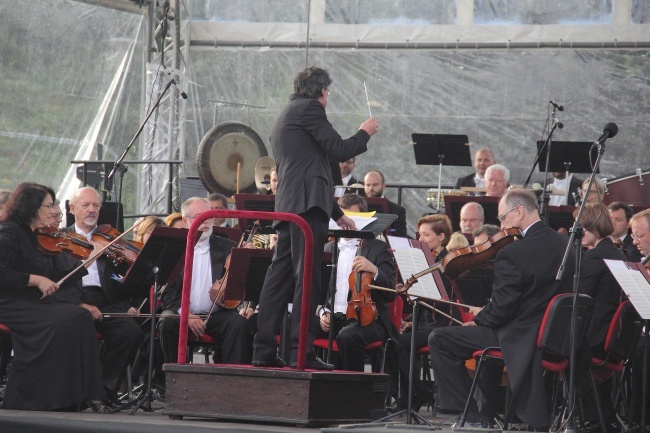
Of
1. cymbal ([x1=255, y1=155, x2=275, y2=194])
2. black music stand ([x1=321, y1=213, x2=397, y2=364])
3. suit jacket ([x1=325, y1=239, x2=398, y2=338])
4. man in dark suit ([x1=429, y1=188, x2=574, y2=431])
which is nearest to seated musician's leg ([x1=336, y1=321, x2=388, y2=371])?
suit jacket ([x1=325, y1=239, x2=398, y2=338])

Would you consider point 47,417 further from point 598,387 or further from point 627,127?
point 627,127

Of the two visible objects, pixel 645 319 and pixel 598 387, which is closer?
pixel 645 319

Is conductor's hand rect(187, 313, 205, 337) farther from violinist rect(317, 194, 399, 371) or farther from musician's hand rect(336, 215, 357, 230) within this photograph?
musician's hand rect(336, 215, 357, 230)

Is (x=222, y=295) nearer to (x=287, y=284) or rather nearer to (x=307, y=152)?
(x=287, y=284)

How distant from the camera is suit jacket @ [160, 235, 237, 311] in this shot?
25.0 ft

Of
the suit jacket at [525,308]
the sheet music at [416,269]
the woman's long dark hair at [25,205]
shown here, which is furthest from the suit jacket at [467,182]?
the woman's long dark hair at [25,205]

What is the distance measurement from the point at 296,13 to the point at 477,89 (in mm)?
2436

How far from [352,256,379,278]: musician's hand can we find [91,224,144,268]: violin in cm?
143

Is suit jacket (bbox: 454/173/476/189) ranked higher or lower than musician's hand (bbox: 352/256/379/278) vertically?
higher

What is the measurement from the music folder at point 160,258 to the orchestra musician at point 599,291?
2424 mm

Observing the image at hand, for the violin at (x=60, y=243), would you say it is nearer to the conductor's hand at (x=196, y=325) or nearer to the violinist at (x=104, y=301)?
the violinist at (x=104, y=301)

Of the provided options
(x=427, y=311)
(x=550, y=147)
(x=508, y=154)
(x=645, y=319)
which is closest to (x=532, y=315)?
(x=645, y=319)

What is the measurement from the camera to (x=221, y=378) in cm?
567

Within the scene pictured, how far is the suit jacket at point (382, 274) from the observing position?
7.16 metres
